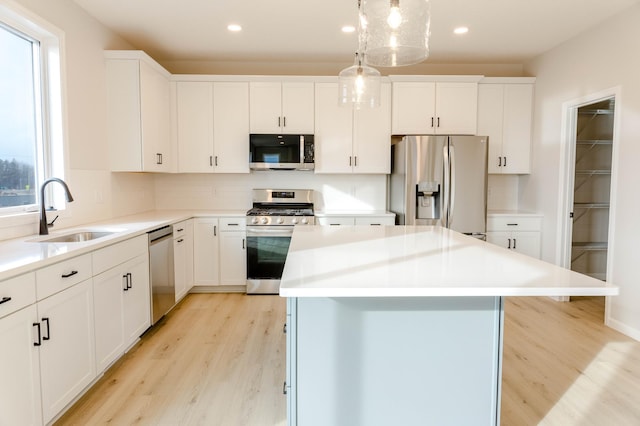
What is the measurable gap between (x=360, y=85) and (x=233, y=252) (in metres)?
2.50

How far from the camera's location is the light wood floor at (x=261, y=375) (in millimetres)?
2025

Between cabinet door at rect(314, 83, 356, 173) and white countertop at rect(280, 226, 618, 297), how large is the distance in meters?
A: 2.17

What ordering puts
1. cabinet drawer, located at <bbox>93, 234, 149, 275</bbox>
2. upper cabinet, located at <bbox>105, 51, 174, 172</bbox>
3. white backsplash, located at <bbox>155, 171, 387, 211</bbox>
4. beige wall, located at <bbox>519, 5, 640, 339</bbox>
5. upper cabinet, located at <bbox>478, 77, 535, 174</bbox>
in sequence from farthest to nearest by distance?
1. white backsplash, located at <bbox>155, 171, 387, 211</bbox>
2. upper cabinet, located at <bbox>478, 77, 535, 174</bbox>
3. upper cabinet, located at <bbox>105, 51, 174, 172</bbox>
4. beige wall, located at <bbox>519, 5, 640, 339</bbox>
5. cabinet drawer, located at <bbox>93, 234, 149, 275</bbox>

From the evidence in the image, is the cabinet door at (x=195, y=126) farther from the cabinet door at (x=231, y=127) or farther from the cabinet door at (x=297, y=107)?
the cabinet door at (x=297, y=107)

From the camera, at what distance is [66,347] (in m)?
1.93

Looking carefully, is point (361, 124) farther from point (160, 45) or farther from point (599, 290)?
point (599, 290)

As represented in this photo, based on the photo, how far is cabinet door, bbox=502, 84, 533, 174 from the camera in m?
4.39

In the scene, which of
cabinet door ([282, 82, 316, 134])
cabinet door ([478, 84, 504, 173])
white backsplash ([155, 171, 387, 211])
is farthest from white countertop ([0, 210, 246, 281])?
cabinet door ([478, 84, 504, 173])

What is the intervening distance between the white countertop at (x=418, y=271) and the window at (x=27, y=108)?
76.9 inches

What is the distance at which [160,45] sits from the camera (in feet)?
13.2

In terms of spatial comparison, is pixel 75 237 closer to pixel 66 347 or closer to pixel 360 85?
pixel 66 347

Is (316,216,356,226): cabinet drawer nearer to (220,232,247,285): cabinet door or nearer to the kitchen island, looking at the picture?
(220,232,247,285): cabinet door

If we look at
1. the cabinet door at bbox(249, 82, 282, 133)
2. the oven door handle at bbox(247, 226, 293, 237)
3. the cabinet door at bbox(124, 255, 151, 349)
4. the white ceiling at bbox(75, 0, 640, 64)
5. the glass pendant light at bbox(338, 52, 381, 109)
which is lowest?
the cabinet door at bbox(124, 255, 151, 349)

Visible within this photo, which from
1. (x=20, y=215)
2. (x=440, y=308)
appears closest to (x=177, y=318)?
(x=20, y=215)
